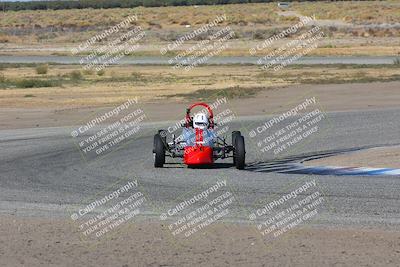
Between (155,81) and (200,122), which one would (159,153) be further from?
(155,81)

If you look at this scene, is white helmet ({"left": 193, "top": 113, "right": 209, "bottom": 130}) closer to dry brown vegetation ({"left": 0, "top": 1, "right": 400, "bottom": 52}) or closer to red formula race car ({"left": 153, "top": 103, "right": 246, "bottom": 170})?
red formula race car ({"left": 153, "top": 103, "right": 246, "bottom": 170})

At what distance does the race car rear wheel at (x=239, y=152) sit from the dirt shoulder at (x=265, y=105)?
12.6 meters

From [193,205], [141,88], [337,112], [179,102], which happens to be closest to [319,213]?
[193,205]

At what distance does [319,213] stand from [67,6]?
507ft

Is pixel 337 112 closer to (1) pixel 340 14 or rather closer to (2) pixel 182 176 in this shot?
(2) pixel 182 176
